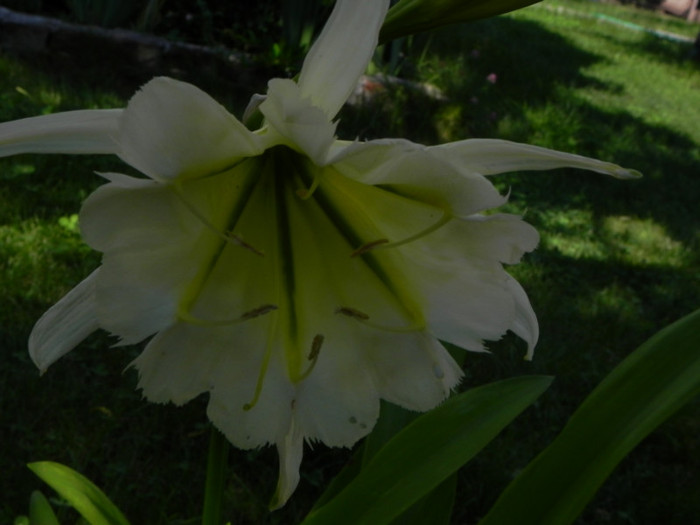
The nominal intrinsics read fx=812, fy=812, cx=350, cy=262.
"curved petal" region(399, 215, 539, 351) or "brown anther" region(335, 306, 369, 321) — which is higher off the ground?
"curved petal" region(399, 215, 539, 351)

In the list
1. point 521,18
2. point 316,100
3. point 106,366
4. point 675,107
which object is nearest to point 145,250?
point 316,100

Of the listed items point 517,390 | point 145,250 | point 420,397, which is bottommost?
point 517,390

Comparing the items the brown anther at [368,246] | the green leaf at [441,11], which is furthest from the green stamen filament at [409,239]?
the green leaf at [441,11]

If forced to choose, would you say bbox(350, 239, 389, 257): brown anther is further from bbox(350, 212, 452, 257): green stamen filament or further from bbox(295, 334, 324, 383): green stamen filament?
bbox(295, 334, 324, 383): green stamen filament

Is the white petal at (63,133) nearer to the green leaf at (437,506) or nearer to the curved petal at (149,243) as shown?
the curved petal at (149,243)

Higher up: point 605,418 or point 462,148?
point 462,148

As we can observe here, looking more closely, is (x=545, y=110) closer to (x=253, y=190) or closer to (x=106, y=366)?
(x=106, y=366)

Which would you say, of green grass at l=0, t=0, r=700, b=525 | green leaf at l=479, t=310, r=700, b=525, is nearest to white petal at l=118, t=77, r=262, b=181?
green leaf at l=479, t=310, r=700, b=525
